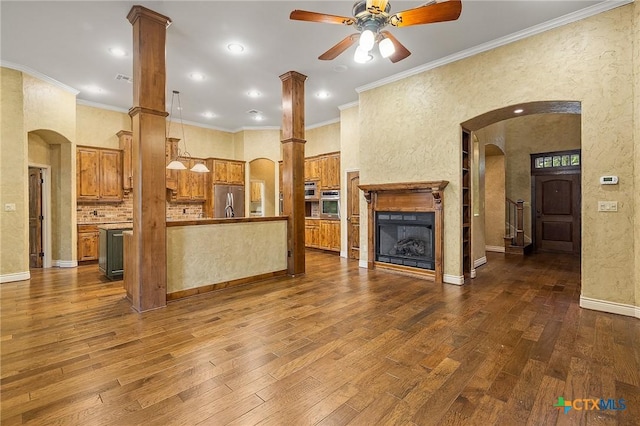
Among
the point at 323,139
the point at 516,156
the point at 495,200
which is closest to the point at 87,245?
the point at 323,139

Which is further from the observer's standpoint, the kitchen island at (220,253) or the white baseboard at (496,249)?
the white baseboard at (496,249)

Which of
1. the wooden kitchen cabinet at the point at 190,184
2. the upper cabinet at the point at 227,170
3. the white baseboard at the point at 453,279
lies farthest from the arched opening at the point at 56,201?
the white baseboard at the point at 453,279

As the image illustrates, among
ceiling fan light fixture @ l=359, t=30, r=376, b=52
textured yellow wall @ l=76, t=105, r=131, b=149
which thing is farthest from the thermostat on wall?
textured yellow wall @ l=76, t=105, r=131, b=149

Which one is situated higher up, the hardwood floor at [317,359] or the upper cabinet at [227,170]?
the upper cabinet at [227,170]

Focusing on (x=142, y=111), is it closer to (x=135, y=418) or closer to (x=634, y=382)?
(x=135, y=418)

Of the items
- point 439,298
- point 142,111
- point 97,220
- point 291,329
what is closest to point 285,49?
point 142,111

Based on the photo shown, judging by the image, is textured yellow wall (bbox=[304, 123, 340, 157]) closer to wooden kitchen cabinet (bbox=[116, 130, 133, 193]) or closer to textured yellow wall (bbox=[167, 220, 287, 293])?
textured yellow wall (bbox=[167, 220, 287, 293])

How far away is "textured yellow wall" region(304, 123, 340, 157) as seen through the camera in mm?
8328

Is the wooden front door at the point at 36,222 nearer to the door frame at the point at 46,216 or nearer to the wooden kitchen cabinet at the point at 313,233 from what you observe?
the door frame at the point at 46,216

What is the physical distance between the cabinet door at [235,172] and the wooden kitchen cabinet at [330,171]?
2.69m

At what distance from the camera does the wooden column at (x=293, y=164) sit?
5.34 m

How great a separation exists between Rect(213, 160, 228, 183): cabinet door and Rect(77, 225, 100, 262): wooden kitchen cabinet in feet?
10.3

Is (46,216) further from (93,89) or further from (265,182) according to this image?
(265,182)

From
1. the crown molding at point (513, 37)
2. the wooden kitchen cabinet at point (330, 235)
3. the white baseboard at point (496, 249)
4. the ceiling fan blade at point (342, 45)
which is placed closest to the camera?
the ceiling fan blade at point (342, 45)
